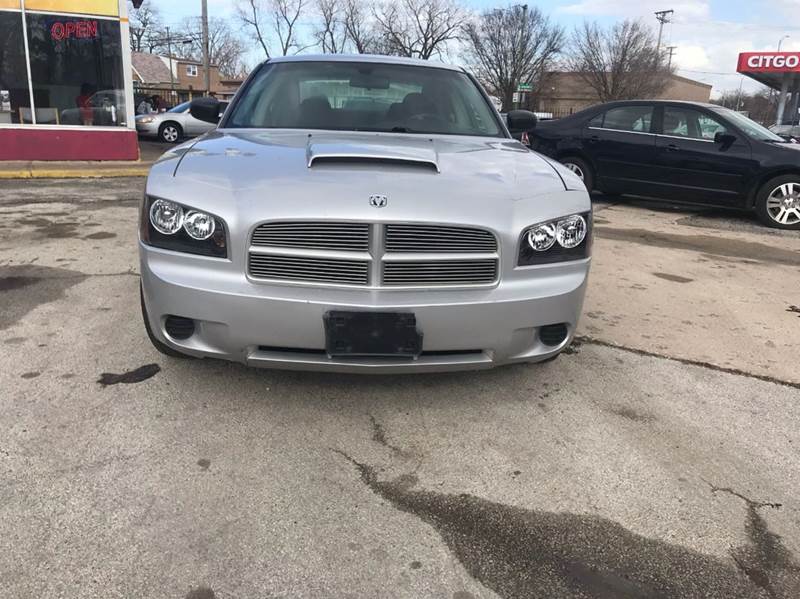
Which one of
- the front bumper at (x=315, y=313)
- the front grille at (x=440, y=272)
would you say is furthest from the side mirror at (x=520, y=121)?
the front grille at (x=440, y=272)

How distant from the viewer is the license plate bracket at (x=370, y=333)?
2.55m

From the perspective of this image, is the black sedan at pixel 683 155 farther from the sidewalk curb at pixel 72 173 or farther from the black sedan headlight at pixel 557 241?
the sidewalk curb at pixel 72 173

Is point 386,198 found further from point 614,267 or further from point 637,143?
point 637,143

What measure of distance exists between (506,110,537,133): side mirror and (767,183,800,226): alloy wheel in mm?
→ 5164

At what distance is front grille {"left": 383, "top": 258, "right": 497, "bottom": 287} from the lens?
2615 mm

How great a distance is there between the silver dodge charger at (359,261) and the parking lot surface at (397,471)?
0.36m

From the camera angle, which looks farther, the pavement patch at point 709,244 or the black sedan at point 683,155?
the black sedan at point 683,155

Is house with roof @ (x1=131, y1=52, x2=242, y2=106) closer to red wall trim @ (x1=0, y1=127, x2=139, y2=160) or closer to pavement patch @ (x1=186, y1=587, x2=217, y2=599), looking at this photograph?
red wall trim @ (x1=0, y1=127, x2=139, y2=160)

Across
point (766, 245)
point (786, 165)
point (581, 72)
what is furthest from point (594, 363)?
point (581, 72)

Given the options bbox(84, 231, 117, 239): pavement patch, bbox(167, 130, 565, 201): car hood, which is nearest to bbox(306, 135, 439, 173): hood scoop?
bbox(167, 130, 565, 201): car hood

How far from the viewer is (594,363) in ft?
12.1

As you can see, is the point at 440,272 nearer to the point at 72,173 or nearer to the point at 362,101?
the point at 362,101

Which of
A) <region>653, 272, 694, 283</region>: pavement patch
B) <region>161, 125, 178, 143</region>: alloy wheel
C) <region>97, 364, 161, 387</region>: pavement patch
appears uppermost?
<region>161, 125, 178, 143</region>: alloy wheel

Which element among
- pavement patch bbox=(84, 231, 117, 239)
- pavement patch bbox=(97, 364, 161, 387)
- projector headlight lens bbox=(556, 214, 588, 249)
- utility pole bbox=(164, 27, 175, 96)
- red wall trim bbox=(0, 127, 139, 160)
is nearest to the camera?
projector headlight lens bbox=(556, 214, 588, 249)
